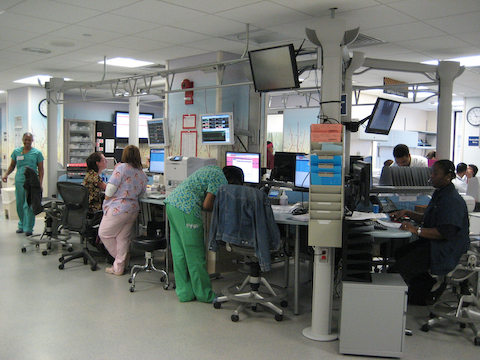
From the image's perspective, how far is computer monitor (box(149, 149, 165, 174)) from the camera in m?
6.53

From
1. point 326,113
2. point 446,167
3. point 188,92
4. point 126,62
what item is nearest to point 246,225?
point 326,113

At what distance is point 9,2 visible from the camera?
4391 millimetres

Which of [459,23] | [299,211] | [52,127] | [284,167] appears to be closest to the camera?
[299,211]

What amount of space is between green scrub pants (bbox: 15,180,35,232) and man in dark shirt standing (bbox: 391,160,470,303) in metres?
5.48

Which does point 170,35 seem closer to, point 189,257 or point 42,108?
point 189,257

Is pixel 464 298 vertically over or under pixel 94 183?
under

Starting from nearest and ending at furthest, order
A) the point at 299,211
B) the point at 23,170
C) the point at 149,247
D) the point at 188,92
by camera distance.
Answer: the point at 299,211, the point at 149,247, the point at 188,92, the point at 23,170

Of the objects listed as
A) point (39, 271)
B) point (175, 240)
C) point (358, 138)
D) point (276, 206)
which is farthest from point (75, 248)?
point (358, 138)

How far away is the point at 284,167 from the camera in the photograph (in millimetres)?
5148

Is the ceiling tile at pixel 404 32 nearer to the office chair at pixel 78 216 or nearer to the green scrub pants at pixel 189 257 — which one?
the green scrub pants at pixel 189 257

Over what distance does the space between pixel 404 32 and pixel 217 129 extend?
243 centimetres

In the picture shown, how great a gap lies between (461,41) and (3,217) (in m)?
8.03

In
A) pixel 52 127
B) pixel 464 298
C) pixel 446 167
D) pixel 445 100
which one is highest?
pixel 445 100

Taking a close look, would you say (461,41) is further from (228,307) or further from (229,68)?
(228,307)
